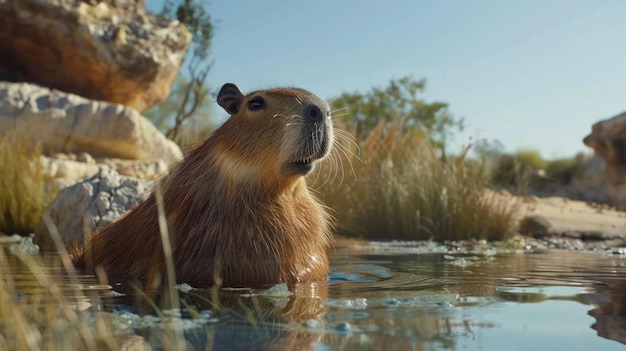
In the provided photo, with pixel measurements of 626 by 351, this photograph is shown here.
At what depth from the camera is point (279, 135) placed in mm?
3904

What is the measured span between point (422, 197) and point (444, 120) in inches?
841

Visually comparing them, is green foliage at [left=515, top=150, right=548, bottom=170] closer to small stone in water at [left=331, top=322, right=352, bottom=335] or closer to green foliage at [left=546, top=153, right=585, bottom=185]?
green foliage at [left=546, top=153, right=585, bottom=185]

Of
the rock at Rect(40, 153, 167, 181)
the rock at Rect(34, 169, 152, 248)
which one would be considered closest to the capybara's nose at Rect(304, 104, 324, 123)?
the rock at Rect(34, 169, 152, 248)

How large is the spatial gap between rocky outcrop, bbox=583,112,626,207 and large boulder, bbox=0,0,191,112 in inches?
424

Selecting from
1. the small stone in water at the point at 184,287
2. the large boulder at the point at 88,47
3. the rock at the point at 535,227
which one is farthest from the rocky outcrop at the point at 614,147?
the small stone in water at the point at 184,287

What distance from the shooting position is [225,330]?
97.6 inches

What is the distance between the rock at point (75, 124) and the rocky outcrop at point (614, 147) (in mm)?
11578

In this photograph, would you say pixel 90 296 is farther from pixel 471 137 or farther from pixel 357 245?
pixel 471 137

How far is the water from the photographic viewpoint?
2348 millimetres

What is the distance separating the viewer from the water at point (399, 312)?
235cm

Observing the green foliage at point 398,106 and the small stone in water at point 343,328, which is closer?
the small stone in water at point 343,328

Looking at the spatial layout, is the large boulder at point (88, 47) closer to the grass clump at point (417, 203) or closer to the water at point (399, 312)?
the grass clump at point (417, 203)

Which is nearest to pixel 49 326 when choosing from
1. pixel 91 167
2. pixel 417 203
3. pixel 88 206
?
pixel 88 206

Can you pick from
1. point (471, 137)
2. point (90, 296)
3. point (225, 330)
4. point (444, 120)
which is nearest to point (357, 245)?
point (471, 137)
